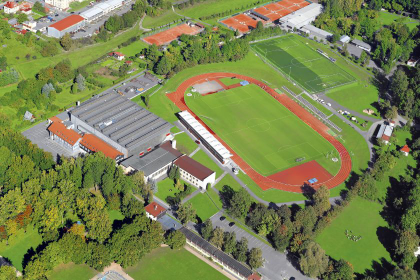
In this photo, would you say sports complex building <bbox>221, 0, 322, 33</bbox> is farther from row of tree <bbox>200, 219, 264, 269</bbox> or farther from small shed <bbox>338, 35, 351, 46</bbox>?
row of tree <bbox>200, 219, 264, 269</bbox>

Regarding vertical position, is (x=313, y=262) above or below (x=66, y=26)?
above

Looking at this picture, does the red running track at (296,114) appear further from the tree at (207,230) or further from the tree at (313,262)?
the tree at (313,262)

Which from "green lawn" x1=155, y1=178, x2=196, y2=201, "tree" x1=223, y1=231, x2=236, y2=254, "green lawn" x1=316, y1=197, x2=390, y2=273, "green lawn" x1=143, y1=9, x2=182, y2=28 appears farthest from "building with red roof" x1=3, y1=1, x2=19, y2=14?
"green lawn" x1=316, y1=197, x2=390, y2=273

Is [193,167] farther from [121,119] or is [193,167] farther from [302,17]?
[302,17]

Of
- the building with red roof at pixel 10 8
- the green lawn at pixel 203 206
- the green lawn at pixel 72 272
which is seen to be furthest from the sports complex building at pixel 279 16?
the green lawn at pixel 72 272

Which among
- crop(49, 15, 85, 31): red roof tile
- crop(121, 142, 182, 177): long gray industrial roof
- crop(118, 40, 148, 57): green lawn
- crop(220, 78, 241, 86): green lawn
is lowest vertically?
crop(220, 78, 241, 86): green lawn

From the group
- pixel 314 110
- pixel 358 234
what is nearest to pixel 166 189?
pixel 358 234
